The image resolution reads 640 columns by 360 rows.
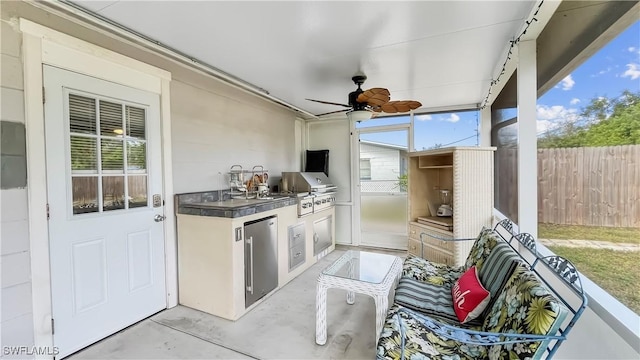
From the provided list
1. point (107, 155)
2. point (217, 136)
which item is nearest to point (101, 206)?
point (107, 155)

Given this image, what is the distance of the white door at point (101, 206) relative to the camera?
192 cm

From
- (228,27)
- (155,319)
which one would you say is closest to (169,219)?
(155,319)

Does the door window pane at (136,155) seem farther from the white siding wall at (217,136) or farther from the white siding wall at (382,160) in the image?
the white siding wall at (382,160)

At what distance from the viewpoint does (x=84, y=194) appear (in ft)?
6.83

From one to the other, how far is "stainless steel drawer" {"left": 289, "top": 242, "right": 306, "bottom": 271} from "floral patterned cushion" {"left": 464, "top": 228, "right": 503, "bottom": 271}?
6.56ft

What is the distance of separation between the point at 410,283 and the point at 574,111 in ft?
5.43

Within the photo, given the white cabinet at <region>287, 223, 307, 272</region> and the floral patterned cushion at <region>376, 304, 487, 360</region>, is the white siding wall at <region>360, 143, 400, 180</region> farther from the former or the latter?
the floral patterned cushion at <region>376, 304, 487, 360</region>

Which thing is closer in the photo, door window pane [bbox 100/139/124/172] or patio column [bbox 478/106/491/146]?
door window pane [bbox 100/139/124/172]

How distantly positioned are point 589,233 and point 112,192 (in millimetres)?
3535

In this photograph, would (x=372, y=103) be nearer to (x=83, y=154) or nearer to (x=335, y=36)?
(x=335, y=36)

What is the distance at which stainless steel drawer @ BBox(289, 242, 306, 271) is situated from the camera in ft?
11.1

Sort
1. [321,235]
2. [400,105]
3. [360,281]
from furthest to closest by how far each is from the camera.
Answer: [321,235] → [400,105] → [360,281]

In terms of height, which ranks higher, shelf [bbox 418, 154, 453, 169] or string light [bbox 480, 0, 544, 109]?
string light [bbox 480, 0, 544, 109]

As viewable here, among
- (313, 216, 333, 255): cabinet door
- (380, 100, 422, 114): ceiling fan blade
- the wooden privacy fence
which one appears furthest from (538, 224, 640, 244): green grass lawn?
(313, 216, 333, 255): cabinet door
